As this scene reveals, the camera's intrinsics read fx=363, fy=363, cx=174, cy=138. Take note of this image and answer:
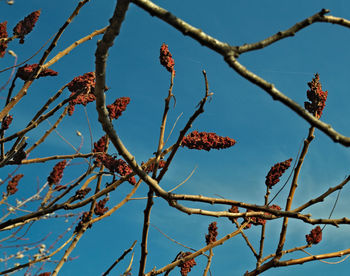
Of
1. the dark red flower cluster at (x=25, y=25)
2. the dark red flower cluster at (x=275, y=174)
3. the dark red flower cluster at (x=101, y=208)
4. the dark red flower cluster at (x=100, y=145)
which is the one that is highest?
the dark red flower cluster at (x=25, y=25)

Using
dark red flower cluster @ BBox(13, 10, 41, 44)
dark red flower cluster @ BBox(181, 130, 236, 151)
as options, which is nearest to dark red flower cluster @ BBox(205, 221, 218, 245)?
dark red flower cluster @ BBox(181, 130, 236, 151)

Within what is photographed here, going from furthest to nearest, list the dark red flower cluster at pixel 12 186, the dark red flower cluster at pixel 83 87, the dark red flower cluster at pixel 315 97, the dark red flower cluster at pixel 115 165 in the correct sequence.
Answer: the dark red flower cluster at pixel 12 186 → the dark red flower cluster at pixel 83 87 → the dark red flower cluster at pixel 315 97 → the dark red flower cluster at pixel 115 165

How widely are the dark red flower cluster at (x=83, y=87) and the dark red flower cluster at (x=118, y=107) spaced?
342 mm

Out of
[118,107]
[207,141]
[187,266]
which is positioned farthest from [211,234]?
[118,107]

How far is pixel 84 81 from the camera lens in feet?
10.1

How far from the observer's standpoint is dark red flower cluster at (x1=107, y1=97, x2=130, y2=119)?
288 cm

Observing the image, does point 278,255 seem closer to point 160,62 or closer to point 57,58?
point 160,62

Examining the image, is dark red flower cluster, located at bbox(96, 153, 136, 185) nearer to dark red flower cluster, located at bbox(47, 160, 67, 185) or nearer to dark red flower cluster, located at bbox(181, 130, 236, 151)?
dark red flower cluster, located at bbox(181, 130, 236, 151)

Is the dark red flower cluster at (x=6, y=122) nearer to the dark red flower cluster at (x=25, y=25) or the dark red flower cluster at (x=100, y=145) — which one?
the dark red flower cluster at (x=25, y=25)

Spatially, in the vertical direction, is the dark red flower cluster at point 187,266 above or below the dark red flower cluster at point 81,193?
above

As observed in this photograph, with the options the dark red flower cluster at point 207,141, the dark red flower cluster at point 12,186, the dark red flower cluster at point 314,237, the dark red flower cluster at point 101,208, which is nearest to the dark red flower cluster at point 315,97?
the dark red flower cluster at point 207,141

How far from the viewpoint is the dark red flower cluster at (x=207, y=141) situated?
8.79 ft

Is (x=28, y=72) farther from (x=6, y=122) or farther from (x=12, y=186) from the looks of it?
(x=12, y=186)

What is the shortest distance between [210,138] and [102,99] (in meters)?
1.11
